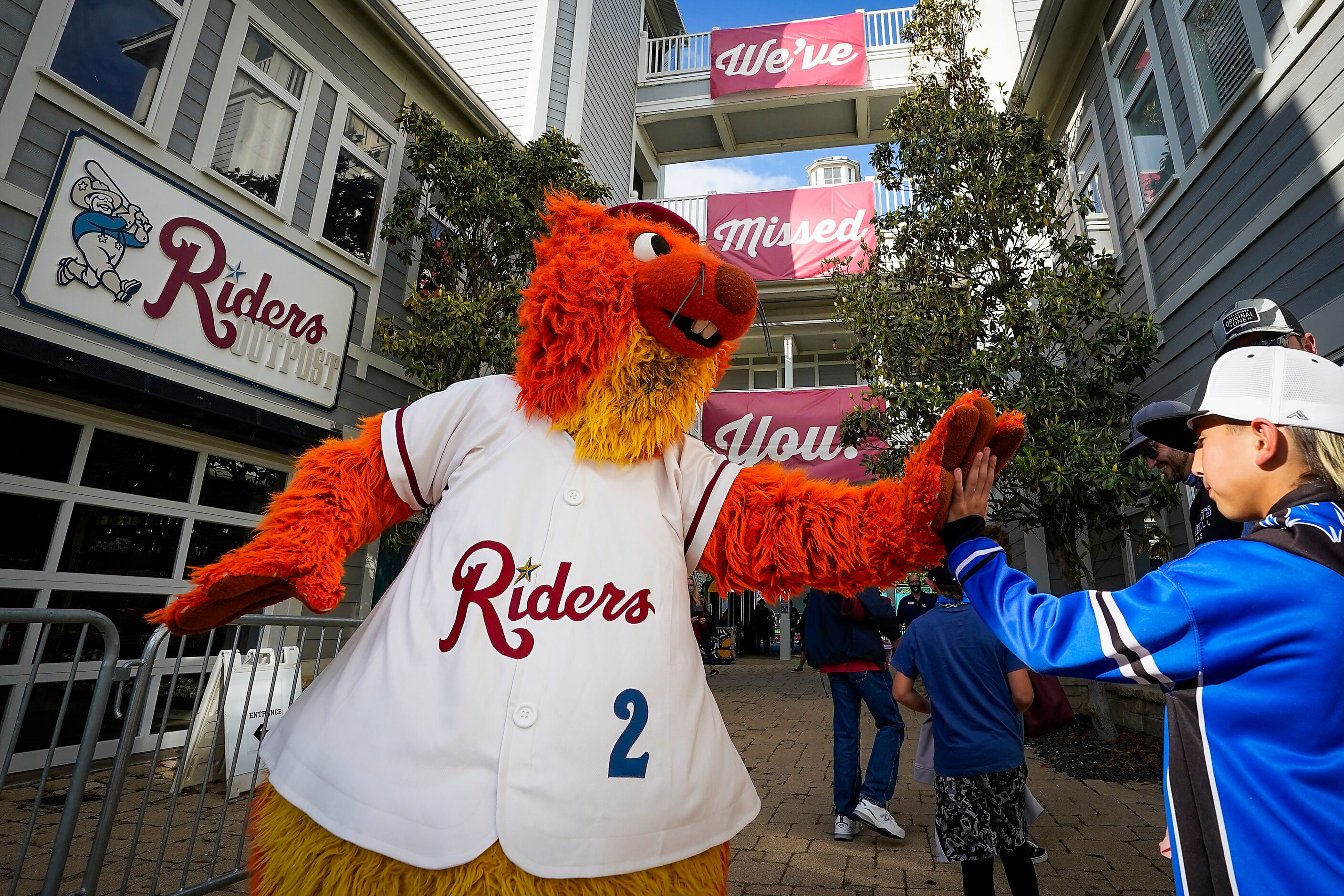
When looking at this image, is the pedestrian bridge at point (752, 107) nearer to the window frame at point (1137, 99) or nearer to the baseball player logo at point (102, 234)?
the window frame at point (1137, 99)

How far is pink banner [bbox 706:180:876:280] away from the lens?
1162cm

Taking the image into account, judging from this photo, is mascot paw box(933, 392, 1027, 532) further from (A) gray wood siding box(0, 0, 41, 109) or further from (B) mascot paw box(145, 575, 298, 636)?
(A) gray wood siding box(0, 0, 41, 109)

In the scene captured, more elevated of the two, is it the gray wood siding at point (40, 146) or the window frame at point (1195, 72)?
the window frame at point (1195, 72)

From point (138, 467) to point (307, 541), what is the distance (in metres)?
5.11

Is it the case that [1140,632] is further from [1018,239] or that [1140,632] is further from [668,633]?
[1018,239]

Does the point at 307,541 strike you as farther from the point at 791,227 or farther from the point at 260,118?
the point at 791,227

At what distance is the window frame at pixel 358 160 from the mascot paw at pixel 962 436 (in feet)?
22.8

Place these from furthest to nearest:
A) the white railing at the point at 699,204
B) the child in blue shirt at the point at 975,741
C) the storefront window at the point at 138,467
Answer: the white railing at the point at 699,204 < the storefront window at the point at 138,467 < the child in blue shirt at the point at 975,741

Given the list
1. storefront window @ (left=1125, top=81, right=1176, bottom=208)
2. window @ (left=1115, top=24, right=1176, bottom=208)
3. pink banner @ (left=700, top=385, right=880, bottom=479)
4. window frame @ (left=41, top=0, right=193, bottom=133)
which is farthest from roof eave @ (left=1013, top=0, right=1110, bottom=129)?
window frame @ (left=41, top=0, right=193, bottom=133)

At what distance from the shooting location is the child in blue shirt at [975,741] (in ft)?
8.95

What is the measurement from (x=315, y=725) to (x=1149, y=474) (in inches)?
243

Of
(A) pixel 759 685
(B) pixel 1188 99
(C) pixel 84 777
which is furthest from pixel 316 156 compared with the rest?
(A) pixel 759 685

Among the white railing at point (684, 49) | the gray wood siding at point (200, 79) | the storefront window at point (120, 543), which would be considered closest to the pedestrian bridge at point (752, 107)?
the white railing at point (684, 49)

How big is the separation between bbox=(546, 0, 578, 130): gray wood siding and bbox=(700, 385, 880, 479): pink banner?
16.8ft
